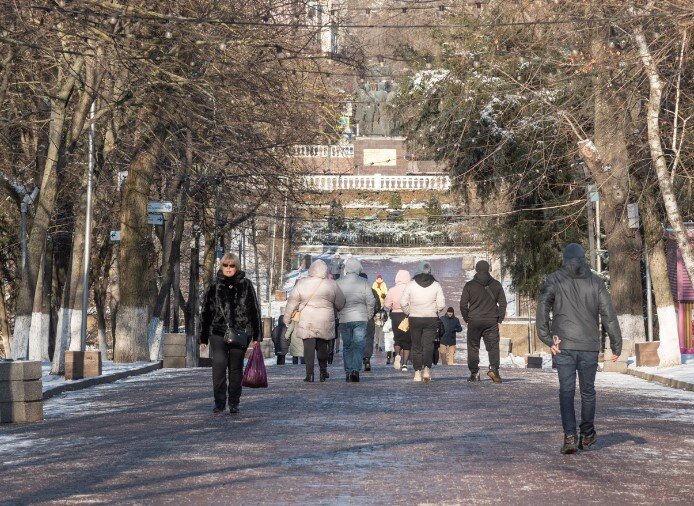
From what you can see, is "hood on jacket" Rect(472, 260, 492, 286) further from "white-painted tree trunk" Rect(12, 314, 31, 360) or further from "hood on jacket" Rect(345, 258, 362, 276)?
"white-painted tree trunk" Rect(12, 314, 31, 360)

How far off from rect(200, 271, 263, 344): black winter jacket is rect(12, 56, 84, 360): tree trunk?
29.4ft

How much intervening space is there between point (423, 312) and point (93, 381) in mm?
5339

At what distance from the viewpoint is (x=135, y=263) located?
107ft

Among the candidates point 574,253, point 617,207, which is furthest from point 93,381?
point 617,207

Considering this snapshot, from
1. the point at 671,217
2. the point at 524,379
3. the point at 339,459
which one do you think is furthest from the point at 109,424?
the point at 671,217

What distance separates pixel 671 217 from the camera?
27.3 m

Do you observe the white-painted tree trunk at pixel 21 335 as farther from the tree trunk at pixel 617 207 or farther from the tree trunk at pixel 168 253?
the tree trunk at pixel 617 207

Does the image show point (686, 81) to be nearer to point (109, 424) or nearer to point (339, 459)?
point (109, 424)

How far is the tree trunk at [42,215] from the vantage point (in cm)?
2589

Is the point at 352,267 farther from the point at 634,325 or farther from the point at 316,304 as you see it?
the point at 634,325

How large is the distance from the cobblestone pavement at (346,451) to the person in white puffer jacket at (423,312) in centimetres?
263

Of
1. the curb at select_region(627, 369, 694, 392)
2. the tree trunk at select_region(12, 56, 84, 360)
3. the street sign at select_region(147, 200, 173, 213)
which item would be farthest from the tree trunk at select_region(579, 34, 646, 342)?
the tree trunk at select_region(12, 56, 84, 360)

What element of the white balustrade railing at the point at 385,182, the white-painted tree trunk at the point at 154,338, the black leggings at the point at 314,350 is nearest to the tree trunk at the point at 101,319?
the white-painted tree trunk at the point at 154,338

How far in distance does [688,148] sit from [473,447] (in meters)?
18.5
